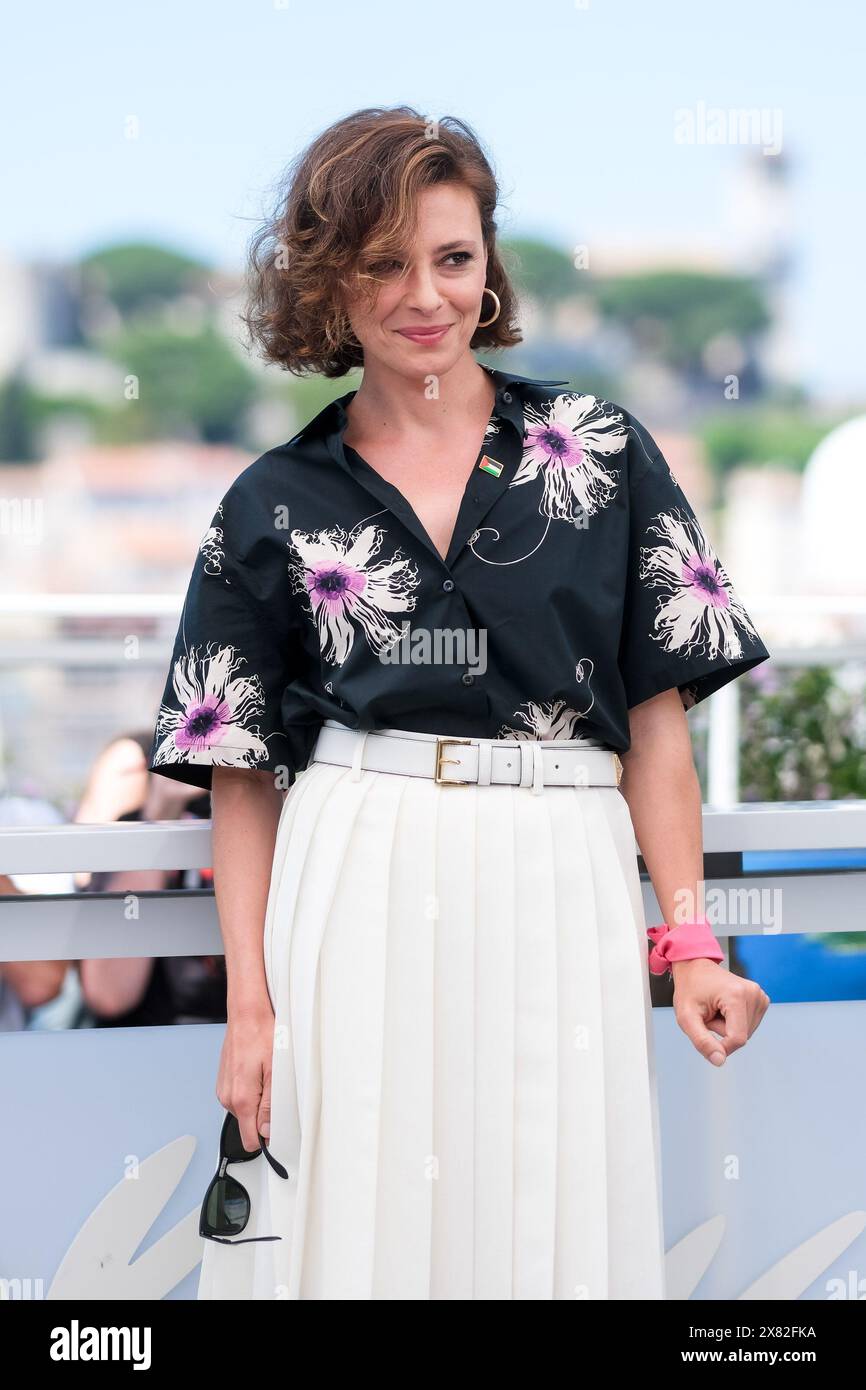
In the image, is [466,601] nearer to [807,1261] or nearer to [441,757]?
[441,757]

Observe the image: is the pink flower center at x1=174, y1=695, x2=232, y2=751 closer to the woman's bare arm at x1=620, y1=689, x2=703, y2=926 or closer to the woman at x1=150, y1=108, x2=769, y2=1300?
the woman at x1=150, y1=108, x2=769, y2=1300

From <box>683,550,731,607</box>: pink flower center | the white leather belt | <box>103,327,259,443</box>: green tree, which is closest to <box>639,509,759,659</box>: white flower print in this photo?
<box>683,550,731,607</box>: pink flower center

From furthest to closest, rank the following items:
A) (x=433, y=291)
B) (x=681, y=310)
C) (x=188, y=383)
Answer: (x=681, y=310), (x=188, y=383), (x=433, y=291)

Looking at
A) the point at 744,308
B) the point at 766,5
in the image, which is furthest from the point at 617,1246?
the point at 744,308

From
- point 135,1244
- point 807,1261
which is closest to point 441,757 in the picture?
point 135,1244

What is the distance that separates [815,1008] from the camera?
1.48 metres

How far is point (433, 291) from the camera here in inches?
43.1

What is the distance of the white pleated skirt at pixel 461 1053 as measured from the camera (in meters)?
1.10

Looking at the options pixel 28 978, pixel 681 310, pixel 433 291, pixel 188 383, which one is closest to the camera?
pixel 433 291

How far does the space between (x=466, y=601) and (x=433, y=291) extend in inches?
9.7

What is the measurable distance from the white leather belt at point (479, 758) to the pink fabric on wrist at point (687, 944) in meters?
0.13

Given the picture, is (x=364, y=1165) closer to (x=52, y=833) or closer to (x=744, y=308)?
(x=52, y=833)

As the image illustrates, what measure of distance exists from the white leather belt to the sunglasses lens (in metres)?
0.39

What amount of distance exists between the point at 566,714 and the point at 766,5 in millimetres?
24140
